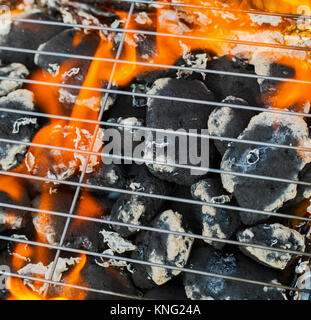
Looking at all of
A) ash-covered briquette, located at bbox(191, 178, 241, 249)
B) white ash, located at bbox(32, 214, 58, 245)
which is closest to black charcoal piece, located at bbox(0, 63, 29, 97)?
white ash, located at bbox(32, 214, 58, 245)

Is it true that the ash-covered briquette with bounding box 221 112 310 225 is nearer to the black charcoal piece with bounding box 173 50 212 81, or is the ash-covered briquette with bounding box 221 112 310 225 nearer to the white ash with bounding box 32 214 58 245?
the black charcoal piece with bounding box 173 50 212 81

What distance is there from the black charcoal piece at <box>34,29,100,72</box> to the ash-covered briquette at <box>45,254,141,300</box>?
0.61 metres

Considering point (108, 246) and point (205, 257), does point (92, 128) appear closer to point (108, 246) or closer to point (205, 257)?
point (108, 246)

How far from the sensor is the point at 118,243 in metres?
1.07

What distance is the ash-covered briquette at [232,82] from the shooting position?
1.13 meters

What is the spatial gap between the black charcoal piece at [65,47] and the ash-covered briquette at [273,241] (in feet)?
2.43

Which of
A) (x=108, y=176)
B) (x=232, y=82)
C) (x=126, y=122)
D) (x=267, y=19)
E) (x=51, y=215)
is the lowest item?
(x=51, y=215)

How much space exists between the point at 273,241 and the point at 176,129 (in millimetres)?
365

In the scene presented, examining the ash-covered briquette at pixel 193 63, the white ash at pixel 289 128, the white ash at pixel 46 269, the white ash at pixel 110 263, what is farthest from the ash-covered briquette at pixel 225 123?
the white ash at pixel 46 269

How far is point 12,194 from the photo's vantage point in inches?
44.6

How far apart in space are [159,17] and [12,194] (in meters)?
0.71

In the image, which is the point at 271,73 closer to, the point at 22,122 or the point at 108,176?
the point at 108,176

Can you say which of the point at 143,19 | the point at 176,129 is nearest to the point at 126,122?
the point at 176,129

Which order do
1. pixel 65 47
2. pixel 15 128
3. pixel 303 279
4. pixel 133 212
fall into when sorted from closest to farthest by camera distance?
pixel 303 279, pixel 133 212, pixel 15 128, pixel 65 47
